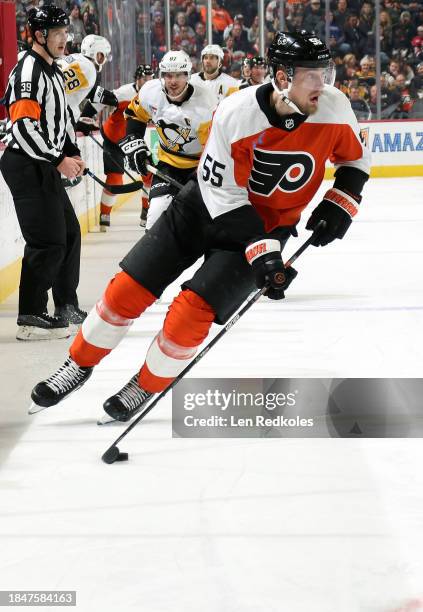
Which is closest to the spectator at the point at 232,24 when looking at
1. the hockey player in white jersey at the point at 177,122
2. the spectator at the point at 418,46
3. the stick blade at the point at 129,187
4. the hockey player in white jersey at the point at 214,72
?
the spectator at the point at 418,46

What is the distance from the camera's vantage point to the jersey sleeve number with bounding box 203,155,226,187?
2.72m

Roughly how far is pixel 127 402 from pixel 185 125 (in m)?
2.09

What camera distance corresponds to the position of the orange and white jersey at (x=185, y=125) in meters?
4.73

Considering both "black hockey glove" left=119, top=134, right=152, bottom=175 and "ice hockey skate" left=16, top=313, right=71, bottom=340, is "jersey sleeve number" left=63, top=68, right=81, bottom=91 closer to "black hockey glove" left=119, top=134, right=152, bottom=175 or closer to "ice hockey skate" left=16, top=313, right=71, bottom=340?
"black hockey glove" left=119, top=134, right=152, bottom=175

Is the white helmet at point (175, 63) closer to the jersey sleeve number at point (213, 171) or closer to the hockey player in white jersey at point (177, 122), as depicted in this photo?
the hockey player in white jersey at point (177, 122)

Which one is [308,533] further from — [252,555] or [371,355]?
[371,355]

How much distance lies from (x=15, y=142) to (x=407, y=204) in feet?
19.0

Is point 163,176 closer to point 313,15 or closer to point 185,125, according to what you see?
point 185,125

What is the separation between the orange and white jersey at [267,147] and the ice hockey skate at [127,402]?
571 millimetres

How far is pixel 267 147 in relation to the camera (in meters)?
2.71

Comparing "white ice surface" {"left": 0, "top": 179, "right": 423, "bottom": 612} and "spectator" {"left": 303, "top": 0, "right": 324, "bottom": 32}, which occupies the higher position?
"white ice surface" {"left": 0, "top": 179, "right": 423, "bottom": 612}

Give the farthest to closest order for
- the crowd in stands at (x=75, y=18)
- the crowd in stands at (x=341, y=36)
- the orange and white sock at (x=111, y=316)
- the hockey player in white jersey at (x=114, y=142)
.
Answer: the crowd in stands at (x=341, y=36) < the crowd in stands at (x=75, y=18) < the hockey player in white jersey at (x=114, y=142) < the orange and white sock at (x=111, y=316)

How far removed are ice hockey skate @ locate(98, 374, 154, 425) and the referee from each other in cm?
130

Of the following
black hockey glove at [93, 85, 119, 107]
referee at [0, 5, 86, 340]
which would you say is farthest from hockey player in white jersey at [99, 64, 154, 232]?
referee at [0, 5, 86, 340]
